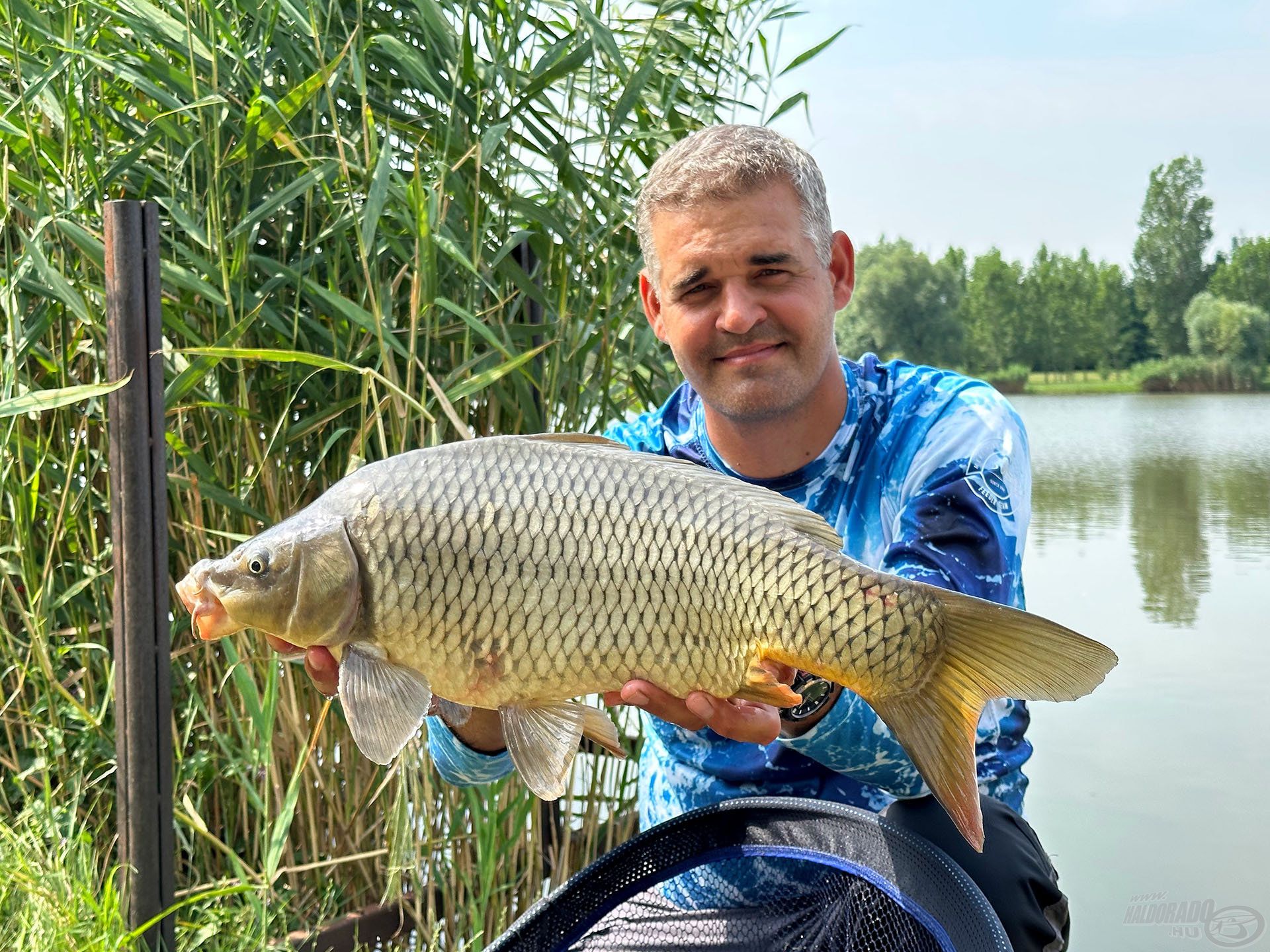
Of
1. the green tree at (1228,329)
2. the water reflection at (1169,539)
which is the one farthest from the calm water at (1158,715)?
the green tree at (1228,329)

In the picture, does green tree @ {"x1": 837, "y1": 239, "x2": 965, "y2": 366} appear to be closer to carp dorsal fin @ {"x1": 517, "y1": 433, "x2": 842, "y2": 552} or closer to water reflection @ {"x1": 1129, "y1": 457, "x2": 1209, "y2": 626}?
water reflection @ {"x1": 1129, "y1": 457, "x2": 1209, "y2": 626}

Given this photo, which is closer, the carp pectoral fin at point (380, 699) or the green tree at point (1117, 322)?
the carp pectoral fin at point (380, 699)

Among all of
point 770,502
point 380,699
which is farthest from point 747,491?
point 380,699

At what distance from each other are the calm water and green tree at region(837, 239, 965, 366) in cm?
533

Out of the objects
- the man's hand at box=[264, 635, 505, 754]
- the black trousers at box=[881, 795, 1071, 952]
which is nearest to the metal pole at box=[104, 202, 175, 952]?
the man's hand at box=[264, 635, 505, 754]

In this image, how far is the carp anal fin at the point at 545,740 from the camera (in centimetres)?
112

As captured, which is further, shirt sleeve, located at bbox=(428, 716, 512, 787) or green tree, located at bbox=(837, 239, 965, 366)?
green tree, located at bbox=(837, 239, 965, 366)

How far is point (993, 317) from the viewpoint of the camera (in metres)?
19.2

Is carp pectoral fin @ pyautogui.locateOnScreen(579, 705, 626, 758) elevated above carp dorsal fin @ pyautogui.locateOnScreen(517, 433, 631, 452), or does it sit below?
below

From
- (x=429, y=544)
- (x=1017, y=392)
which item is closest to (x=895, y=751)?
(x=429, y=544)

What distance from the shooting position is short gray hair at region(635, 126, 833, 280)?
Result: 59.0 inches

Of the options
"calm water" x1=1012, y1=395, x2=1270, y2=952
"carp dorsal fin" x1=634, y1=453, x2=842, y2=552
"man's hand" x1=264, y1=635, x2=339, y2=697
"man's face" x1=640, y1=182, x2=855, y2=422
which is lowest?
"calm water" x1=1012, y1=395, x2=1270, y2=952

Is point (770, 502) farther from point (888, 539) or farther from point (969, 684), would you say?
point (888, 539)

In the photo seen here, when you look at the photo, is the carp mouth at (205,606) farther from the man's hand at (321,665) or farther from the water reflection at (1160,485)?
the water reflection at (1160,485)
